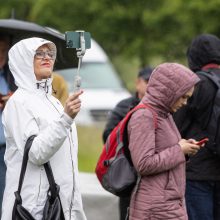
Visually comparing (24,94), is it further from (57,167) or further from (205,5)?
(205,5)

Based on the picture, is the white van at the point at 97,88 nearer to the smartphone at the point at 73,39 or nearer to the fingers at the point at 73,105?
the smartphone at the point at 73,39

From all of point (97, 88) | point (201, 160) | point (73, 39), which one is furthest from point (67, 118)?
point (97, 88)

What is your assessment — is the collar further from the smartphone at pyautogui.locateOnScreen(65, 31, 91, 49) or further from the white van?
the white van

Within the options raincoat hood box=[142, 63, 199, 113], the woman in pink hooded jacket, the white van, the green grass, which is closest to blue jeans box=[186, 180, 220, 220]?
the woman in pink hooded jacket

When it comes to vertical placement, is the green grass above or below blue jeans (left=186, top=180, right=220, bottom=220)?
below

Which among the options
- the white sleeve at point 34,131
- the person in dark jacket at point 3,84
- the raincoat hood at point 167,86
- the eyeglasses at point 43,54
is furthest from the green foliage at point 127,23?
the white sleeve at point 34,131

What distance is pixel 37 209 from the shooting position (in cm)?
513

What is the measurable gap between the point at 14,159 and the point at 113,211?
2890 millimetres

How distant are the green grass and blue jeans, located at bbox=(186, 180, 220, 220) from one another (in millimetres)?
6430

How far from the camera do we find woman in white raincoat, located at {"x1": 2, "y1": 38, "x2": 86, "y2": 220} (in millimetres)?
5016

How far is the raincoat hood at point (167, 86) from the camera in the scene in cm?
552

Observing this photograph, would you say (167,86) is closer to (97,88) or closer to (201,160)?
(201,160)

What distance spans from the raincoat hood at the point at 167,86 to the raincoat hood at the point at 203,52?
1.01 metres

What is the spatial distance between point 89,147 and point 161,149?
9824mm
